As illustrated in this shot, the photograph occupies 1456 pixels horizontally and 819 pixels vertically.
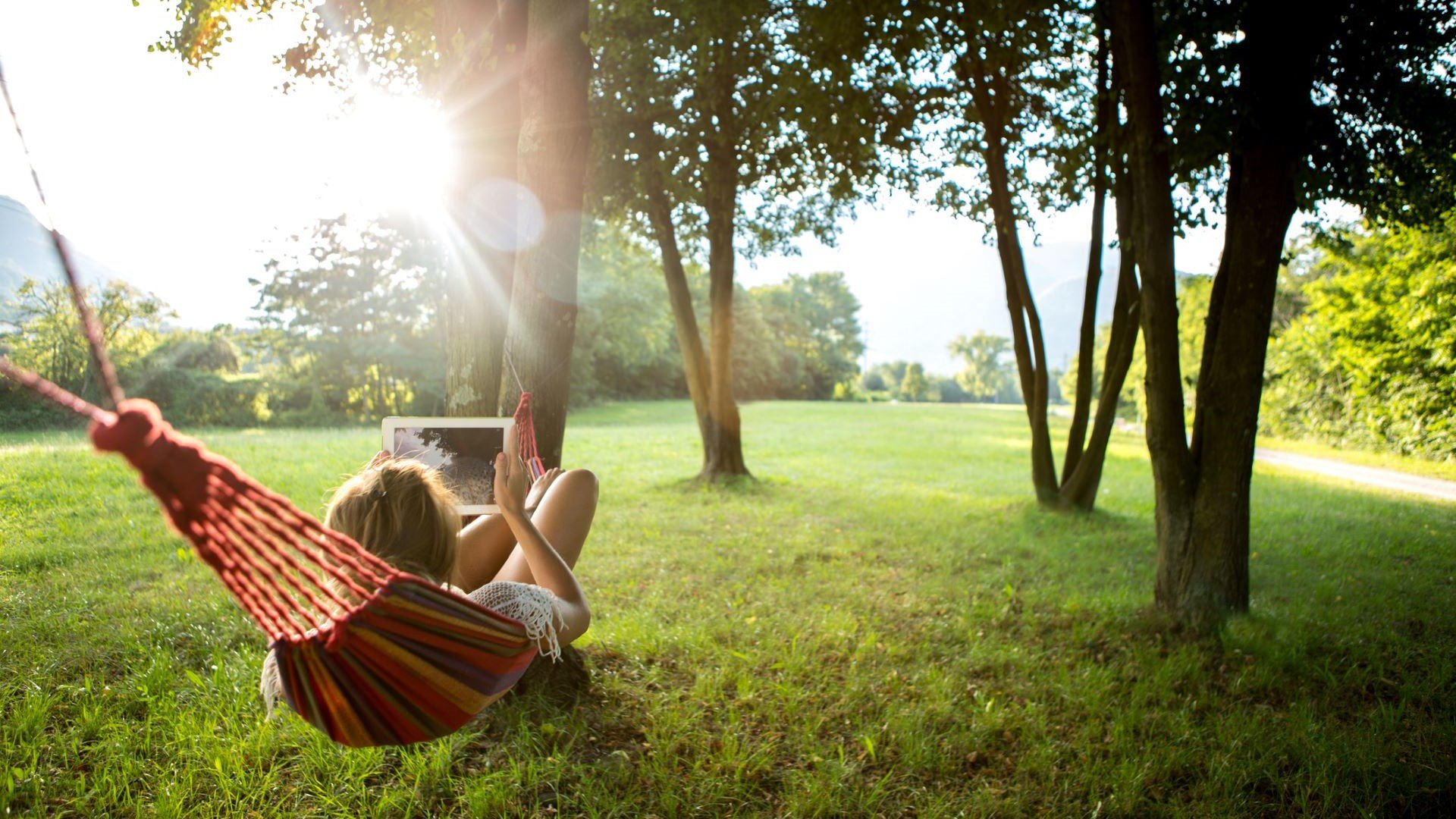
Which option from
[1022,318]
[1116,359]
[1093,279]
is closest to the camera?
[1116,359]

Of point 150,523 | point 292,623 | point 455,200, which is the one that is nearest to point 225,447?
point 150,523

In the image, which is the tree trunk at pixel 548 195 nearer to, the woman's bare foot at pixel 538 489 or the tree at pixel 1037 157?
the woman's bare foot at pixel 538 489

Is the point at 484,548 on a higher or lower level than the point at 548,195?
lower

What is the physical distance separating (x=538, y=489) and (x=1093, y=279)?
5837 mm

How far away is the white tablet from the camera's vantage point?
2.42 meters

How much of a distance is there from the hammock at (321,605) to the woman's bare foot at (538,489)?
768 millimetres

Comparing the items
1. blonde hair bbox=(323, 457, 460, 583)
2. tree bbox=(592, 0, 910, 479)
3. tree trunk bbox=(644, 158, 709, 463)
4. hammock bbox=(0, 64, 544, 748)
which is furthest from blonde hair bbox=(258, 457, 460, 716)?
tree trunk bbox=(644, 158, 709, 463)

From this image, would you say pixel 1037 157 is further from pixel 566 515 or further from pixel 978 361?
pixel 978 361

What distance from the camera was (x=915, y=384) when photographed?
60.3m

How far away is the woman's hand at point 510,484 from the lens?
193 centimetres

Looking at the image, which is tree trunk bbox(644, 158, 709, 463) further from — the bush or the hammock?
the hammock

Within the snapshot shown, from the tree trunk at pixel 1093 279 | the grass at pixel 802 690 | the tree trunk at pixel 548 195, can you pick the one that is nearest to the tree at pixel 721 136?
the tree trunk at pixel 1093 279

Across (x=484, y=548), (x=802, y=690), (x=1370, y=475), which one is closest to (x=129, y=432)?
Result: (x=484, y=548)

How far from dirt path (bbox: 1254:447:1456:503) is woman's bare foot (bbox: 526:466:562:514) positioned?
9.40 m
